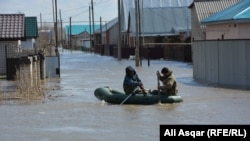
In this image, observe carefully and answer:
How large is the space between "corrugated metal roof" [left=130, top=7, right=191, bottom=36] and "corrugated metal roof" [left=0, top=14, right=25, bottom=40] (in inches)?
1136

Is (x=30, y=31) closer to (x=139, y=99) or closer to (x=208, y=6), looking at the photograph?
(x=208, y=6)

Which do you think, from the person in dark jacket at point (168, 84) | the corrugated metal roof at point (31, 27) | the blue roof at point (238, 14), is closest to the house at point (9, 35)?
the corrugated metal roof at point (31, 27)

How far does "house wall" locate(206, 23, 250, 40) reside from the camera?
30.2 metres

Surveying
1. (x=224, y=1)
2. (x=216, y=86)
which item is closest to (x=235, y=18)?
(x=216, y=86)

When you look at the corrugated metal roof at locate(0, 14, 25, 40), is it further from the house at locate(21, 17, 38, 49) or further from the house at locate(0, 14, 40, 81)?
the house at locate(21, 17, 38, 49)

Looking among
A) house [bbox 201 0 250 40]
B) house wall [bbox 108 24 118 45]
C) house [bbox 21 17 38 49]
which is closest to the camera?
house [bbox 201 0 250 40]

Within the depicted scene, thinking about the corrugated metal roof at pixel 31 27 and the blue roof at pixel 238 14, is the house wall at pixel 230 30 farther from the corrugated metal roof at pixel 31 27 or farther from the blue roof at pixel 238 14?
the corrugated metal roof at pixel 31 27

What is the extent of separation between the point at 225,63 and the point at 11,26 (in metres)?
17.0

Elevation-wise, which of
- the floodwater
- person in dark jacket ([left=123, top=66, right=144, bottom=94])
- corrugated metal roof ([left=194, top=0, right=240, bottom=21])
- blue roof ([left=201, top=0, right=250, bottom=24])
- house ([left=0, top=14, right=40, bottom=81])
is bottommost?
the floodwater

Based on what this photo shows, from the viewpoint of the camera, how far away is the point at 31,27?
45.5 m

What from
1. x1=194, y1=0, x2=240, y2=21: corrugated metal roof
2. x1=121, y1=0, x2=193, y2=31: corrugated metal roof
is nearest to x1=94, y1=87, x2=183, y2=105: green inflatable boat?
x1=194, y1=0, x2=240, y2=21: corrugated metal roof

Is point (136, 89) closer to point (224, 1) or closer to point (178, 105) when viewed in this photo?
point (178, 105)

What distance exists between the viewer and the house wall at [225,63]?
2136 centimetres

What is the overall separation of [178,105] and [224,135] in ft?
27.3
